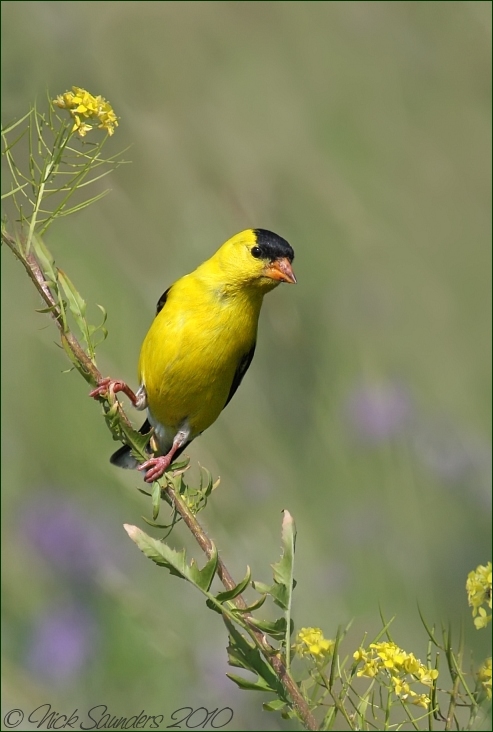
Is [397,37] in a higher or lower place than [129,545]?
higher

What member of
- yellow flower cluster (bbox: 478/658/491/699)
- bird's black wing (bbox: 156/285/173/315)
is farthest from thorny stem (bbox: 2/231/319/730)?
bird's black wing (bbox: 156/285/173/315)

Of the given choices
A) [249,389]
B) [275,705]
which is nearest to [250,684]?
[275,705]

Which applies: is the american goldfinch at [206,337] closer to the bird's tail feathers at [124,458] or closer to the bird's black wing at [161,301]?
the bird's black wing at [161,301]

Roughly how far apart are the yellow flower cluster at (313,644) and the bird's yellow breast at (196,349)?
1375 millimetres

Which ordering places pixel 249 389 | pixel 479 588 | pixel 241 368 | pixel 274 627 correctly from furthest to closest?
pixel 249 389, pixel 241 368, pixel 479 588, pixel 274 627

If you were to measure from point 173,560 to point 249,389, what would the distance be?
2.03m

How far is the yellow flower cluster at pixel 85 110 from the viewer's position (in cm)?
142

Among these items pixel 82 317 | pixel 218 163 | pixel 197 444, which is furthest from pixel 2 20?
pixel 82 317

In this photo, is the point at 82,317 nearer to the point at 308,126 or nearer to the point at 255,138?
the point at 255,138

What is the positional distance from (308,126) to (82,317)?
430cm

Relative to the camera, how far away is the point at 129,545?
326cm

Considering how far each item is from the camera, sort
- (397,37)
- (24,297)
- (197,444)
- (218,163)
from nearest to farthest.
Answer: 1. (197,444)
2. (24,297)
3. (218,163)
4. (397,37)

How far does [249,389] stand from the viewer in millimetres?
3234

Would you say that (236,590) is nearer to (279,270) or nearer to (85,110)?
(85,110)
